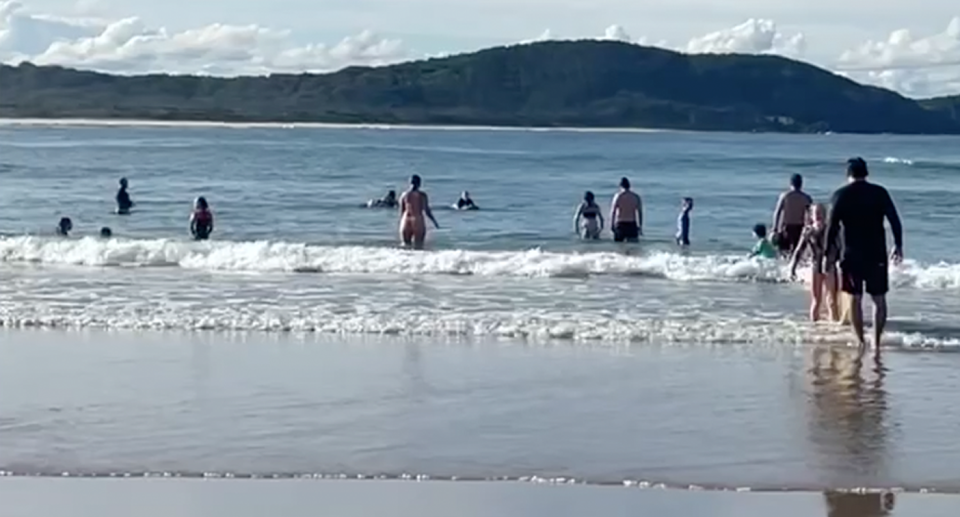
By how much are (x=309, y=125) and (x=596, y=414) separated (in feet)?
427

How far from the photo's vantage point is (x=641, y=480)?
8.32 m

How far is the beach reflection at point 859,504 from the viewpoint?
7594 mm

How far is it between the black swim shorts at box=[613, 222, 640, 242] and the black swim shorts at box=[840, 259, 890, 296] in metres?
14.4

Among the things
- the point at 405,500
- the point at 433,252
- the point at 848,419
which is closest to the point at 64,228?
the point at 433,252

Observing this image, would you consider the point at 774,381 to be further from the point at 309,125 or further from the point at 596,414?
the point at 309,125

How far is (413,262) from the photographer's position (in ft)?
73.0

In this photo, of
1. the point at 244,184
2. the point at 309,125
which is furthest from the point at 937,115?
the point at 244,184

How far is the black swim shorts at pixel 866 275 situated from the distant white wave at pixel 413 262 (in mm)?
7531

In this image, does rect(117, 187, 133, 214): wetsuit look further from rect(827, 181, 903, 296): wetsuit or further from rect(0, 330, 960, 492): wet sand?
rect(827, 181, 903, 296): wetsuit

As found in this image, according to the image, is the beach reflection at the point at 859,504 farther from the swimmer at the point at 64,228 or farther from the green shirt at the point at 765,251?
the swimmer at the point at 64,228

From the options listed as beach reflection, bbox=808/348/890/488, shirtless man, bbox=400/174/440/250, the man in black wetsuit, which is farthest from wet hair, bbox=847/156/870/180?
shirtless man, bbox=400/174/440/250

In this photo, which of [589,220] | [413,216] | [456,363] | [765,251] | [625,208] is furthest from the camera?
[589,220]

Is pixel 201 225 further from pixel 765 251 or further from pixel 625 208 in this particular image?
pixel 765 251

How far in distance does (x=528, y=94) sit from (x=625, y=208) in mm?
110725
